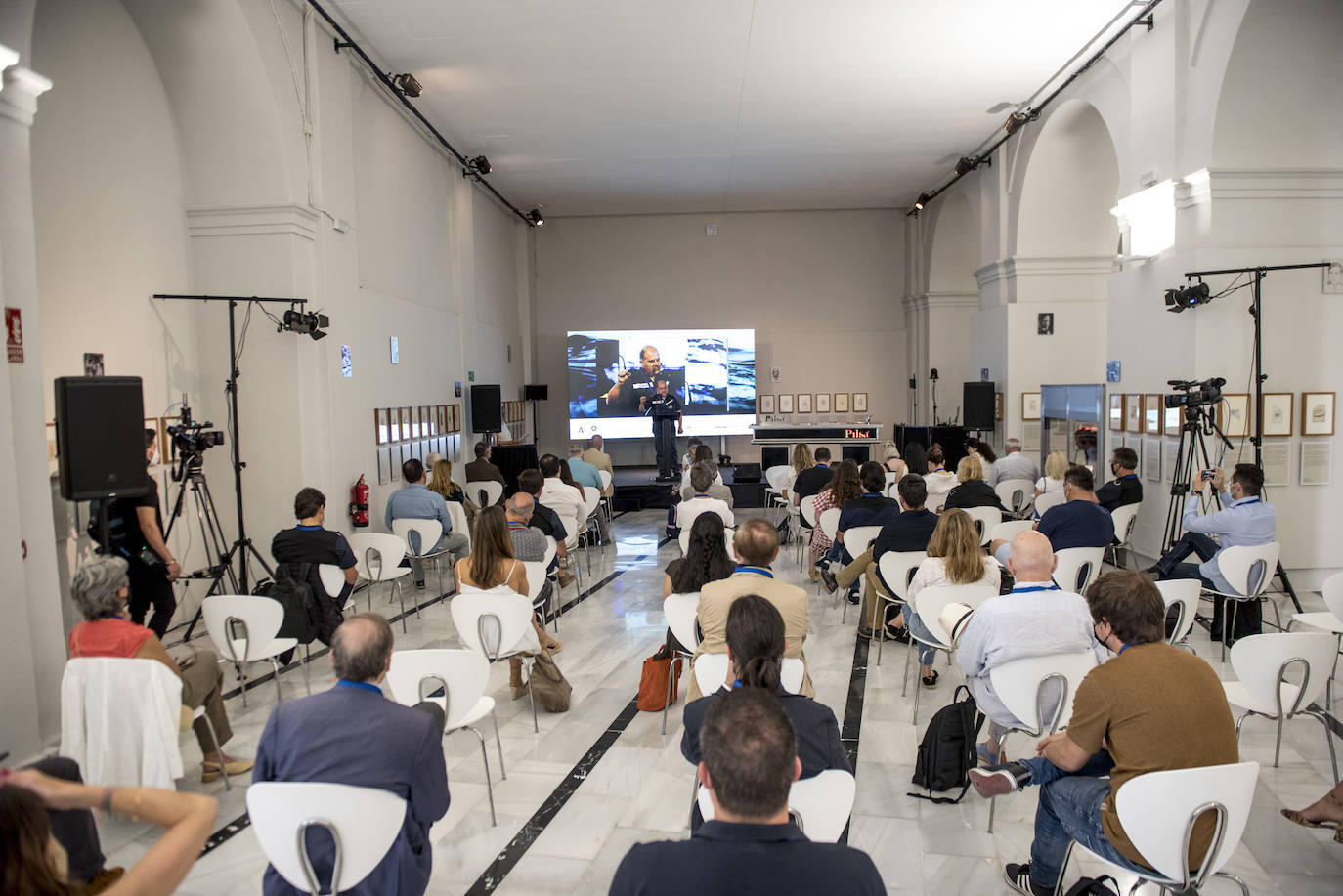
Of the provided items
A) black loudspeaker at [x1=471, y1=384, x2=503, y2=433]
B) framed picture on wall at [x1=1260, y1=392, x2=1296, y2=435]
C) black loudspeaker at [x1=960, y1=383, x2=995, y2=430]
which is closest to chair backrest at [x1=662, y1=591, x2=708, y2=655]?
framed picture on wall at [x1=1260, y1=392, x2=1296, y2=435]

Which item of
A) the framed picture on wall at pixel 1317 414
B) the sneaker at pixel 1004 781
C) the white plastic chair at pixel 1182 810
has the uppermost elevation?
the framed picture on wall at pixel 1317 414

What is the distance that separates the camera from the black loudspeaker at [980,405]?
38.1ft

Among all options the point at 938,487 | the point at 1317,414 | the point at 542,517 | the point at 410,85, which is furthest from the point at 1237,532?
the point at 410,85

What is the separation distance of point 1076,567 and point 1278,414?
3138 millimetres

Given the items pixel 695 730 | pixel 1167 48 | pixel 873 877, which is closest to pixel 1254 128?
pixel 1167 48

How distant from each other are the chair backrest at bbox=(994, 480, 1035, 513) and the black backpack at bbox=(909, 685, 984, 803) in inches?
211

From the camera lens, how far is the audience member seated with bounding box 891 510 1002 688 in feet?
14.3

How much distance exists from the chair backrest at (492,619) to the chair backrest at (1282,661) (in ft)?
10.8

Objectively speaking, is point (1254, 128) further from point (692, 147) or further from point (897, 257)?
point (897, 257)

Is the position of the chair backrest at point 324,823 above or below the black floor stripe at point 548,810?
above

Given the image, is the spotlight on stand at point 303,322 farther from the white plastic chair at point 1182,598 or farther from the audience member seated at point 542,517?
the white plastic chair at point 1182,598

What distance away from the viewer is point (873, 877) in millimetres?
1530

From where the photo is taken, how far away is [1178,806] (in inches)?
87.6

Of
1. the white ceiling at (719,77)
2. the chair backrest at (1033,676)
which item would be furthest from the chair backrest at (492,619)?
the white ceiling at (719,77)
